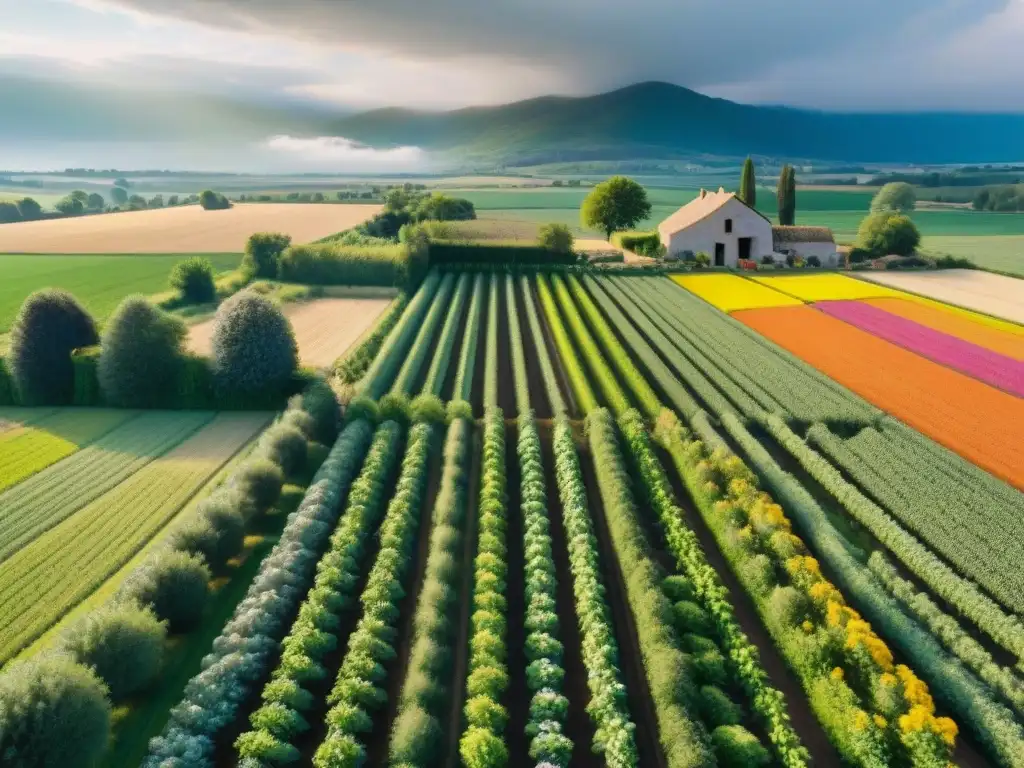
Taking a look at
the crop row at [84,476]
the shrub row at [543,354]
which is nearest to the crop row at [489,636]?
the shrub row at [543,354]

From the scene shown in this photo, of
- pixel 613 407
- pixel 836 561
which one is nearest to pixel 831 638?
pixel 836 561

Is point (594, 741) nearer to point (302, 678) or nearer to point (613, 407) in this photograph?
point (302, 678)

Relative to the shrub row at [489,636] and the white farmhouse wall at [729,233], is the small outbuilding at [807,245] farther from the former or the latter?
the shrub row at [489,636]

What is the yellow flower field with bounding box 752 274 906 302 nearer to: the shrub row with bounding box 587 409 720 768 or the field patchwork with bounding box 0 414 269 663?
the shrub row with bounding box 587 409 720 768

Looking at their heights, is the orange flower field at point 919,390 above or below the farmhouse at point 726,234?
below

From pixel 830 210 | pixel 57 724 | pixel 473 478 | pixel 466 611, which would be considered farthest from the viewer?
pixel 830 210

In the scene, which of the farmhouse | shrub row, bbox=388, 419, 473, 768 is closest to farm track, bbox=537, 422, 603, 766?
shrub row, bbox=388, 419, 473, 768
